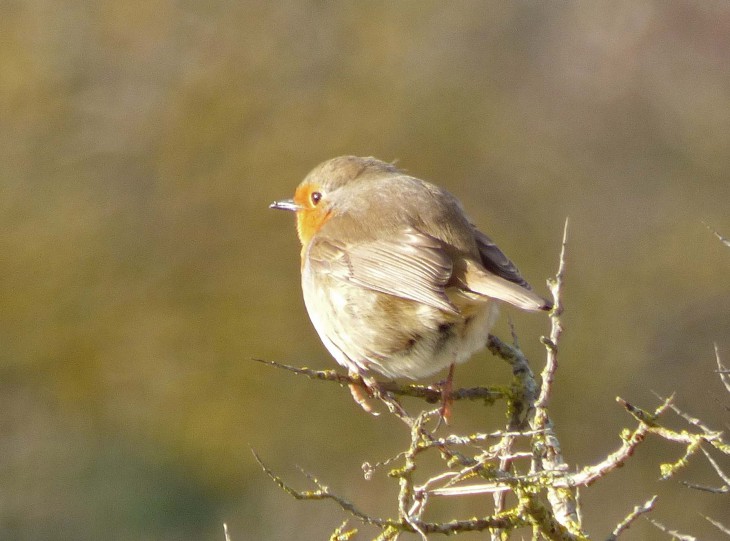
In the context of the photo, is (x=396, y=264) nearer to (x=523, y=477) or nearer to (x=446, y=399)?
(x=446, y=399)

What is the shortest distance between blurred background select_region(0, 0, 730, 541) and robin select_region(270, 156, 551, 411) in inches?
125

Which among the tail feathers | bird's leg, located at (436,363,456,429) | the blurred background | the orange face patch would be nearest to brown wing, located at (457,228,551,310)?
the tail feathers

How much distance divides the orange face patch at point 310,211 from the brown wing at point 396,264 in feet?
0.55

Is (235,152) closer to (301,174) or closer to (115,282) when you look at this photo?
(301,174)

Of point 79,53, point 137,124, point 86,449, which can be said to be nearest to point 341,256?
point 86,449

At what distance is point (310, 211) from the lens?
15.6ft

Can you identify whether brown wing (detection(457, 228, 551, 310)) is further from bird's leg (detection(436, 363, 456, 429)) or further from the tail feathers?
bird's leg (detection(436, 363, 456, 429))

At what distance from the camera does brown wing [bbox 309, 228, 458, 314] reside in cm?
385

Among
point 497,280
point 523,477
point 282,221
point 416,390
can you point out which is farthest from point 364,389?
point 282,221

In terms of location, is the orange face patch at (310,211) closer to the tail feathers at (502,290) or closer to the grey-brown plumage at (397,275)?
the grey-brown plumage at (397,275)

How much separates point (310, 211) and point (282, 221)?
5.11m

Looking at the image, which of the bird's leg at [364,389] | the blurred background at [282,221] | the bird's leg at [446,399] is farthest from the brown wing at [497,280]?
the blurred background at [282,221]

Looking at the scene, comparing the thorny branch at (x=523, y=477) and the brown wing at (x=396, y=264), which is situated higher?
the thorny branch at (x=523, y=477)

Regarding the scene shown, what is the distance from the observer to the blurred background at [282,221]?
8.48 metres
